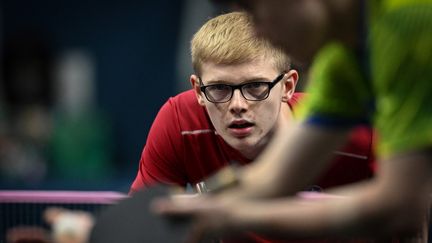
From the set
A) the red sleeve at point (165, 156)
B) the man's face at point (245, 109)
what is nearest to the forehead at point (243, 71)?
the man's face at point (245, 109)

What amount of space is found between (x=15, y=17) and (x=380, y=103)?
23.0ft

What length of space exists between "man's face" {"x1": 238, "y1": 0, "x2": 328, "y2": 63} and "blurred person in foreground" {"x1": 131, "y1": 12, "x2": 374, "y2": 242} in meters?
1.02

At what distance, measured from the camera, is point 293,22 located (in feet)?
5.81

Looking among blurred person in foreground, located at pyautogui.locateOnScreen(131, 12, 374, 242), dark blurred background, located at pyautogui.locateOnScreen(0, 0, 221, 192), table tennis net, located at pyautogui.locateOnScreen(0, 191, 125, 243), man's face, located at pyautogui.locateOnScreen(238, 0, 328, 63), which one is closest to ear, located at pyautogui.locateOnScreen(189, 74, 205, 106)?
blurred person in foreground, located at pyautogui.locateOnScreen(131, 12, 374, 242)

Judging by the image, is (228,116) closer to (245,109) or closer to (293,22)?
(245,109)

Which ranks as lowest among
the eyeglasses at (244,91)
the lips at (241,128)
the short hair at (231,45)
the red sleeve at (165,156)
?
the red sleeve at (165,156)

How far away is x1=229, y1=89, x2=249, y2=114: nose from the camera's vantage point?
2.85m

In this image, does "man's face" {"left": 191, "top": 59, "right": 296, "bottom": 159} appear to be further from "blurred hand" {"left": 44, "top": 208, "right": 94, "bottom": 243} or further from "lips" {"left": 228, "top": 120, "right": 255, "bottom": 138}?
"blurred hand" {"left": 44, "top": 208, "right": 94, "bottom": 243}

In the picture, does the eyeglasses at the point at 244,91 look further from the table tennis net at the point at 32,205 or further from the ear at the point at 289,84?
the table tennis net at the point at 32,205

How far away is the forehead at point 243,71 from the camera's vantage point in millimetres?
2900

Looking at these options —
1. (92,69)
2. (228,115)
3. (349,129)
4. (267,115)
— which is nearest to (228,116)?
(228,115)

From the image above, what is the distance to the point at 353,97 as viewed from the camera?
1.81 m

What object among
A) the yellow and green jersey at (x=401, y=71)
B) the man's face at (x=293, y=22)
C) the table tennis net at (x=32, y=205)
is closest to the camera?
the yellow and green jersey at (x=401, y=71)

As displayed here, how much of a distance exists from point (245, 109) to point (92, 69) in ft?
18.1
